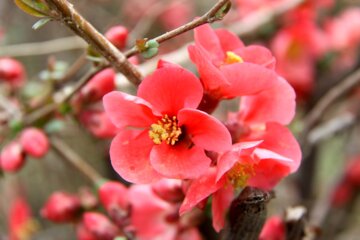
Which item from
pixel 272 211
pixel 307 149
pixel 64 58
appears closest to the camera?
pixel 307 149

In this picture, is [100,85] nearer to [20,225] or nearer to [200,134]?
[200,134]

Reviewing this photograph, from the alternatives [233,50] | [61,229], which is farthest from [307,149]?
[61,229]

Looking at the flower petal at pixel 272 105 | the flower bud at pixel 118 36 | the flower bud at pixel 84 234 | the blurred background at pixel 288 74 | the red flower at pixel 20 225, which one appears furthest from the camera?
the blurred background at pixel 288 74

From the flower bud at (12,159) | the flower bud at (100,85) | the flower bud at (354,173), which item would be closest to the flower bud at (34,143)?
the flower bud at (12,159)

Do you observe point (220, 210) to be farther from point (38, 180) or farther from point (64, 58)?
point (64, 58)

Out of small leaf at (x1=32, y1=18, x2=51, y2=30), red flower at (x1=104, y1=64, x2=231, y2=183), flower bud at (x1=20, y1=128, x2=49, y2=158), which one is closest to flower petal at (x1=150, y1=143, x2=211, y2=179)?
red flower at (x1=104, y1=64, x2=231, y2=183)

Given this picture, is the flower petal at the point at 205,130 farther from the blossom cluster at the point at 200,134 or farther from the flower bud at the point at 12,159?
the flower bud at the point at 12,159

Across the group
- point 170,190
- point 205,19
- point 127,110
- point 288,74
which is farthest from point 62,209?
point 288,74
